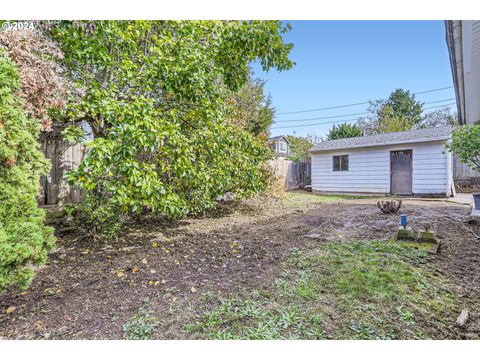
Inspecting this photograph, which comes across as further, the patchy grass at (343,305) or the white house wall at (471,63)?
the white house wall at (471,63)

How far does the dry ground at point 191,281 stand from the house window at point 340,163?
22.4 feet

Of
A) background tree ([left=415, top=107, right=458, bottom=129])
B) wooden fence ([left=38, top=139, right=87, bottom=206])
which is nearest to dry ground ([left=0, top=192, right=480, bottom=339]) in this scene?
wooden fence ([left=38, top=139, right=87, bottom=206])

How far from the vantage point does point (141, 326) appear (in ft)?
5.78

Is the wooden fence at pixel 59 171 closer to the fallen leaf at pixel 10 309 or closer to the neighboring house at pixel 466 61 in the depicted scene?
the fallen leaf at pixel 10 309

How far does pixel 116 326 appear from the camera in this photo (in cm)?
177

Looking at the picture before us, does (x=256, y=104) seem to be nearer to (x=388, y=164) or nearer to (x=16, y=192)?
(x=388, y=164)

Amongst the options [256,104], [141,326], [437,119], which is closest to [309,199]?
[256,104]

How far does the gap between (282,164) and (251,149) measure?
23.4 ft

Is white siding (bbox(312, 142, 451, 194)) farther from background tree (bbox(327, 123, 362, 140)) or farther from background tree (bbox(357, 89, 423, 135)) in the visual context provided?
background tree (bbox(357, 89, 423, 135))

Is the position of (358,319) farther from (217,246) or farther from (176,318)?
(217,246)

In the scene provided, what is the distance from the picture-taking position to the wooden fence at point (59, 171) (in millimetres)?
3973

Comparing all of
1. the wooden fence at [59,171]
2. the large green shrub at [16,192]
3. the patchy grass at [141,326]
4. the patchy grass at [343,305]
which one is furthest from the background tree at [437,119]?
the large green shrub at [16,192]
